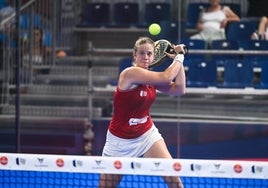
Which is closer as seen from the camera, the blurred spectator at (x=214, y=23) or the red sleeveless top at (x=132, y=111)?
the red sleeveless top at (x=132, y=111)

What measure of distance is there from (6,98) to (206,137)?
8.49 ft

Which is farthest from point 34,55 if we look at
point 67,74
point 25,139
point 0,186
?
point 0,186

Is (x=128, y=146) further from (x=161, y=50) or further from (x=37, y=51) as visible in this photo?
(x=37, y=51)

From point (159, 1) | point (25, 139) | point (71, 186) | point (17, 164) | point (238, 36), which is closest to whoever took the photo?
point (17, 164)

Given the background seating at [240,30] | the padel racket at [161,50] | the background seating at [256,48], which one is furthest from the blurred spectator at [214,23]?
the padel racket at [161,50]

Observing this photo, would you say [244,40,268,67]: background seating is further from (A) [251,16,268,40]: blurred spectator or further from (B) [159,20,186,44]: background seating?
(B) [159,20,186,44]: background seating

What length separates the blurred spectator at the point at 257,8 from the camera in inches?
397

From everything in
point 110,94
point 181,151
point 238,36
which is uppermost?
point 238,36

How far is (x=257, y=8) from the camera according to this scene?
10328 millimetres

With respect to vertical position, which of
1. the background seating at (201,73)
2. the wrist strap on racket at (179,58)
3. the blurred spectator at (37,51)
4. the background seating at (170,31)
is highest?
the background seating at (170,31)

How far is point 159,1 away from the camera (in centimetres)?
1138

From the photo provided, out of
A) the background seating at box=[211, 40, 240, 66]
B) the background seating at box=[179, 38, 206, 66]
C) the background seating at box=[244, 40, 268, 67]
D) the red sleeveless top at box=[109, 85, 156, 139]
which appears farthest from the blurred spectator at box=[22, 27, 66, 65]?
the red sleeveless top at box=[109, 85, 156, 139]

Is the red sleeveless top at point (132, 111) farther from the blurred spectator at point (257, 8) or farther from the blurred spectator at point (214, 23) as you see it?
the blurred spectator at point (257, 8)

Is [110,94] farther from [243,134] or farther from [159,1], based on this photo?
[159,1]
